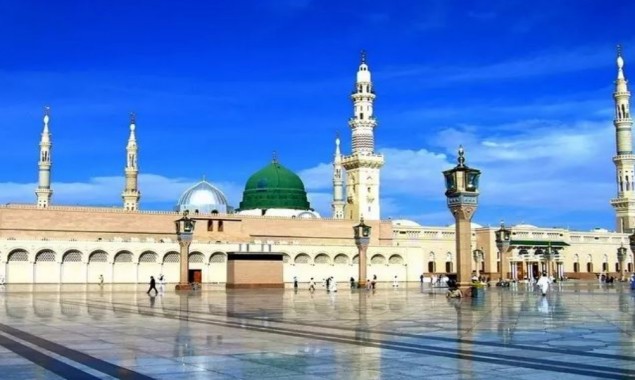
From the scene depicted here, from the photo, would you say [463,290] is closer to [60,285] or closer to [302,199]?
[60,285]

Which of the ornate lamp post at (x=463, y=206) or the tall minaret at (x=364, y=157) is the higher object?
the tall minaret at (x=364, y=157)

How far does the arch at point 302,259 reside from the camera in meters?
60.1

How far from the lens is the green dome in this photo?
78.5 m

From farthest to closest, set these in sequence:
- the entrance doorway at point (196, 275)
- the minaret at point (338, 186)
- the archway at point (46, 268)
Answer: the minaret at point (338, 186) < the entrance doorway at point (196, 275) < the archway at point (46, 268)

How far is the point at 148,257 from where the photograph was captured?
178 ft

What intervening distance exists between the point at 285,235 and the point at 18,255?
73.4ft

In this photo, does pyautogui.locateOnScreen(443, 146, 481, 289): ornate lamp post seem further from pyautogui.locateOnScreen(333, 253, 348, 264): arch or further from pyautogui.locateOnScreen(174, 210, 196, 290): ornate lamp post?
pyautogui.locateOnScreen(333, 253, 348, 264): arch

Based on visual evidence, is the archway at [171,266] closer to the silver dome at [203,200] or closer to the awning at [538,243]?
the silver dome at [203,200]

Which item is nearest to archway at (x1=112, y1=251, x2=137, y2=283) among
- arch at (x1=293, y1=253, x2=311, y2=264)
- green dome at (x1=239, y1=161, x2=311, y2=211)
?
arch at (x1=293, y1=253, x2=311, y2=264)

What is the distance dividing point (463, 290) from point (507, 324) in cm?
1257

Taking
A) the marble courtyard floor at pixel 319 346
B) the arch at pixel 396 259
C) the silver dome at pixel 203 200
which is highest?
the silver dome at pixel 203 200

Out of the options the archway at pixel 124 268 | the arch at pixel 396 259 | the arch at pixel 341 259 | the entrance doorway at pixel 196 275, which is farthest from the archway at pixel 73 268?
the arch at pixel 396 259

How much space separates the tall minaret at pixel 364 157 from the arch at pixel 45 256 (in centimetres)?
2915

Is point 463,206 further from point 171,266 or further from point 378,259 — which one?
point 378,259
